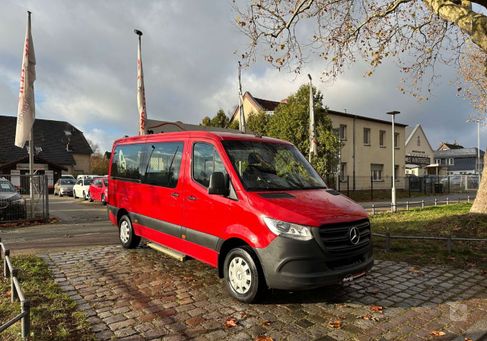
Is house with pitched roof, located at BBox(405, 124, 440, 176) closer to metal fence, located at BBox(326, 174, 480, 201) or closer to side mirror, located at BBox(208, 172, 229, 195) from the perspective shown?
metal fence, located at BBox(326, 174, 480, 201)

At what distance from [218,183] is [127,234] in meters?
4.00

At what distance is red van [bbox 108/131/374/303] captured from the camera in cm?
448

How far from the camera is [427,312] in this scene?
479 cm

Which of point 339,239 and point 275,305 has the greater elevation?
point 339,239

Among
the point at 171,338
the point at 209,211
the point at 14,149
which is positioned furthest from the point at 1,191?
the point at 14,149

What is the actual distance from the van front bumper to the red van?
1 centimetres

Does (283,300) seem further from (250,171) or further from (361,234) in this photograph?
(250,171)

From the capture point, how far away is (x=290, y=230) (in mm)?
4484

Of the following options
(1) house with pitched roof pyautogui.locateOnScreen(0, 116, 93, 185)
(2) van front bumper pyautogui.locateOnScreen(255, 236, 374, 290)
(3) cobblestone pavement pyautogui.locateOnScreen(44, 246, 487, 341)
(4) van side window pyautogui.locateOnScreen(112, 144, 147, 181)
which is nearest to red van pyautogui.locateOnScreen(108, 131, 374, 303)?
Result: (2) van front bumper pyautogui.locateOnScreen(255, 236, 374, 290)

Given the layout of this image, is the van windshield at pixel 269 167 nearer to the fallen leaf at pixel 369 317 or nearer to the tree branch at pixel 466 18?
the fallen leaf at pixel 369 317

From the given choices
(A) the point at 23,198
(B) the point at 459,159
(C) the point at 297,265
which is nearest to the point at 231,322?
(C) the point at 297,265

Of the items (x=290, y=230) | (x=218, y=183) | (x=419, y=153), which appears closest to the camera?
(x=290, y=230)

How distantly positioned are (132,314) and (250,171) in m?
2.38

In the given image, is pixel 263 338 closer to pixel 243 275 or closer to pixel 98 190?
pixel 243 275
